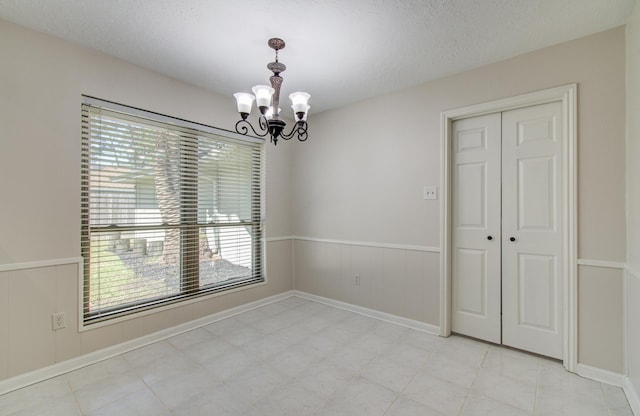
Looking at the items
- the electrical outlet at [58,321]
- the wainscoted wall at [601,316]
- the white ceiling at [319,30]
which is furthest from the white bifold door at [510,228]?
the electrical outlet at [58,321]

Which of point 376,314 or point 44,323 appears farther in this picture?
point 376,314

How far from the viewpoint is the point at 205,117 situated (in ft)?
10.1

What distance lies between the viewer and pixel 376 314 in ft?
10.6

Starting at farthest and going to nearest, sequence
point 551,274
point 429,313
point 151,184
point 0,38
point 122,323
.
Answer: point 429,313
point 151,184
point 122,323
point 551,274
point 0,38

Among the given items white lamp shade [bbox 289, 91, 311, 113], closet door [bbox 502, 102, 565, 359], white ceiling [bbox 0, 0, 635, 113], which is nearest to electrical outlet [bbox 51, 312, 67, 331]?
white ceiling [bbox 0, 0, 635, 113]

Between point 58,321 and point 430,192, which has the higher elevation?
point 430,192

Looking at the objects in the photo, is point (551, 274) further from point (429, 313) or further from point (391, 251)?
point (391, 251)

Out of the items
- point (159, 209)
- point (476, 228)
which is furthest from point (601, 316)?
point (159, 209)

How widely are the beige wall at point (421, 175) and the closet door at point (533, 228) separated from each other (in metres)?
0.16

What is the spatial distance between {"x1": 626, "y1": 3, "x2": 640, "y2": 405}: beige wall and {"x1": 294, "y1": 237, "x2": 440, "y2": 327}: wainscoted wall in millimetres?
1276

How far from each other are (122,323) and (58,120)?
5.53 ft

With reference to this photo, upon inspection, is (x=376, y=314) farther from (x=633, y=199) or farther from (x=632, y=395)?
(x=633, y=199)

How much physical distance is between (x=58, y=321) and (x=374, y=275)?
2785mm

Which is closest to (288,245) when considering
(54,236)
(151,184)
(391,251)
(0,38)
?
(391,251)
